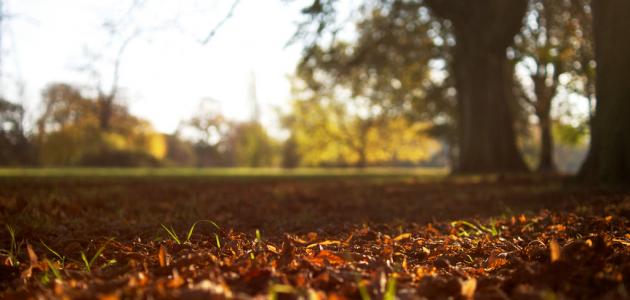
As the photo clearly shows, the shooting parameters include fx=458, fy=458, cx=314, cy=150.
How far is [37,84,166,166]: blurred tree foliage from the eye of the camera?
2618 cm

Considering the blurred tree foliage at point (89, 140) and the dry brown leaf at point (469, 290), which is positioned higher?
the blurred tree foliage at point (89, 140)

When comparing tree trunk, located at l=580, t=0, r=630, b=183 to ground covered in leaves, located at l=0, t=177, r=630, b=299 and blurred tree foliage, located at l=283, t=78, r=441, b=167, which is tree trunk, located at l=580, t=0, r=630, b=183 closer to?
ground covered in leaves, located at l=0, t=177, r=630, b=299

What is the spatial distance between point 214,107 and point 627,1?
5672cm

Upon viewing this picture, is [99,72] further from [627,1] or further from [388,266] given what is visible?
[627,1]

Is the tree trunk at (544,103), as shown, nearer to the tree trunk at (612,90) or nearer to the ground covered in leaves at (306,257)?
the tree trunk at (612,90)

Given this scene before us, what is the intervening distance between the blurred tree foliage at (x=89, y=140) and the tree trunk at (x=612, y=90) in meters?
17.4

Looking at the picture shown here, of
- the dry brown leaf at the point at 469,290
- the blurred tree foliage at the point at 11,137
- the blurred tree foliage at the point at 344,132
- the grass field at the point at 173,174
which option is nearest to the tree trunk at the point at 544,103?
the grass field at the point at 173,174

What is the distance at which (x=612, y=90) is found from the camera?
7.13 meters

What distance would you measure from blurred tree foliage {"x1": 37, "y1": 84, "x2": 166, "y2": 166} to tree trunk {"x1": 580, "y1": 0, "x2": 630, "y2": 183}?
17.4 meters

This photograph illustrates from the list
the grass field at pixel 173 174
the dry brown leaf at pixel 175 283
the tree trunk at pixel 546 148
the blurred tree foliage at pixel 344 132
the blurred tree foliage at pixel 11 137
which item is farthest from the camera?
the blurred tree foliage at pixel 344 132

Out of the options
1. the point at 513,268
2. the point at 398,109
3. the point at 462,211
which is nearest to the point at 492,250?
the point at 513,268

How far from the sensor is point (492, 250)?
2.70 metres

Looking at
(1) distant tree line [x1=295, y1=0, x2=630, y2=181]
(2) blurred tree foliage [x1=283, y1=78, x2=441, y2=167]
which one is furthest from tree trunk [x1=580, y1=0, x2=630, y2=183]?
(2) blurred tree foliage [x1=283, y1=78, x2=441, y2=167]

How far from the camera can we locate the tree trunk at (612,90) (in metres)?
7.06
